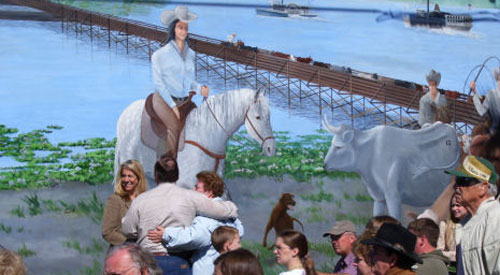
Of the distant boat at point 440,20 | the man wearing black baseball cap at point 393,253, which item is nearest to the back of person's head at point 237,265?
the man wearing black baseball cap at point 393,253

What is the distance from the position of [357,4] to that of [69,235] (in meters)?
3.51

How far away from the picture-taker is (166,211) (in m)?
4.50

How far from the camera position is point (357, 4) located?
8.28 metres

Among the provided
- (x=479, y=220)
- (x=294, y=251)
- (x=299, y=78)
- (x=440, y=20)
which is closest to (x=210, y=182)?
(x=294, y=251)

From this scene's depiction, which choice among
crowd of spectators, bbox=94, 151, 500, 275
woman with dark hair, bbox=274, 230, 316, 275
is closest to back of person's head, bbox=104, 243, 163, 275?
crowd of spectators, bbox=94, 151, 500, 275

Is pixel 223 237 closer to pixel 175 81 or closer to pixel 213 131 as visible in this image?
pixel 213 131

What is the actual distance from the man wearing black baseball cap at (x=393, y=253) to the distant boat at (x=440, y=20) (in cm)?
531

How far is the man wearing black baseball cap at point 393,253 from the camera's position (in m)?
3.24

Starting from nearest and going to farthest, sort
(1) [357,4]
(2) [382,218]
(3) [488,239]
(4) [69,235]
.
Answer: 1. (3) [488,239]
2. (2) [382,218]
3. (4) [69,235]
4. (1) [357,4]

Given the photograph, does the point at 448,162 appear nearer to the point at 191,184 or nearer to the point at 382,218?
the point at 191,184

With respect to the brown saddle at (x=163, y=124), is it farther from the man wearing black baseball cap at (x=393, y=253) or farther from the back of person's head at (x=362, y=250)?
the man wearing black baseball cap at (x=393, y=253)

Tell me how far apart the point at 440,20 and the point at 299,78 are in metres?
1.58

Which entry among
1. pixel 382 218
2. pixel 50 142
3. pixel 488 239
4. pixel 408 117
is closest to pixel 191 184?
pixel 50 142

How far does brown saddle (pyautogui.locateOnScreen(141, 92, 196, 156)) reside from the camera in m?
6.93
